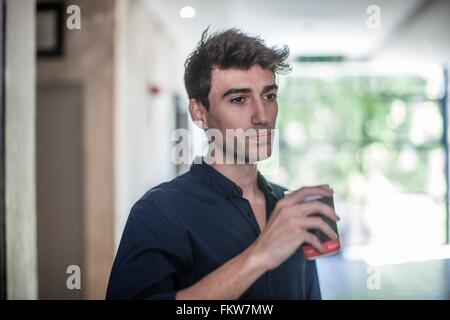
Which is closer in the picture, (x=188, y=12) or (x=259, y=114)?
(x=259, y=114)

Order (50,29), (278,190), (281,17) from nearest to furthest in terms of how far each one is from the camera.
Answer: (278,190) < (281,17) < (50,29)

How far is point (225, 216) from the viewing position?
0.75 metres

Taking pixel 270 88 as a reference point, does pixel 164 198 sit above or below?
below

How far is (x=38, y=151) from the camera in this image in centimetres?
213

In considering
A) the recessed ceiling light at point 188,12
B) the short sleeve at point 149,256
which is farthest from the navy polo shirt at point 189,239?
the recessed ceiling light at point 188,12

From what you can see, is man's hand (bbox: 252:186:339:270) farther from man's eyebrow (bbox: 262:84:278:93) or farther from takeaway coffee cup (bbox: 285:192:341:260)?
man's eyebrow (bbox: 262:84:278:93)

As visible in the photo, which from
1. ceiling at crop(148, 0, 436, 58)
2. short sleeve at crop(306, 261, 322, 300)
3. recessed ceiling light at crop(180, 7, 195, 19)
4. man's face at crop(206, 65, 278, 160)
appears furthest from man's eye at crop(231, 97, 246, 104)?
recessed ceiling light at crop(180, 7, 195, 19)

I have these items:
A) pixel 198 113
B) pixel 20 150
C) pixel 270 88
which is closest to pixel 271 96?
pixel 270 88

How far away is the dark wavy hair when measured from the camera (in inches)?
28.6

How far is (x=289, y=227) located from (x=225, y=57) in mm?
319

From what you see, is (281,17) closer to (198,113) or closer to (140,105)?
(198,113)

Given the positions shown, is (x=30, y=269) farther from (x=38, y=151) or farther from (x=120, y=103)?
(x=120, y=103)

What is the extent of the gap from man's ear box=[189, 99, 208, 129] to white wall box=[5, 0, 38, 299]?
66 cm
